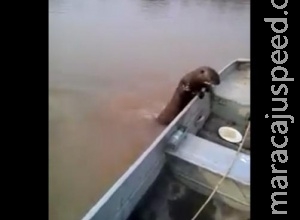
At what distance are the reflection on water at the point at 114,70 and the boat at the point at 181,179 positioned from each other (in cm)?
76

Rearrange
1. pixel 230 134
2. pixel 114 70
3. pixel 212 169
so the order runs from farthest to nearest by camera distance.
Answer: pixel 114 70 → pixel 230 134 → pixel 212 169

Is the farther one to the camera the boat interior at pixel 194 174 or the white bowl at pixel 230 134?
the white bowl at pixel 230 134

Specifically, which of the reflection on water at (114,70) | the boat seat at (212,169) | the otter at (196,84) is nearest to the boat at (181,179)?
the boat seat at (212,169)

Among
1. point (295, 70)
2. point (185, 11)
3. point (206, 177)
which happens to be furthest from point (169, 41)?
point (295, 70)

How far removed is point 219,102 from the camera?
3.38 metres

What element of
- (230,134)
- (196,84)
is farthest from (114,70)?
(230,134)

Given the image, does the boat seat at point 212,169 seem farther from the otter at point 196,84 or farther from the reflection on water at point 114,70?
the reflection on water at point 114,70

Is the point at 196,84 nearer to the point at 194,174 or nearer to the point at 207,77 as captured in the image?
→ the point at 207,77

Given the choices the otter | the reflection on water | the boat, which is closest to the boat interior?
the boat

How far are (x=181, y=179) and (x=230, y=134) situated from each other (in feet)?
2.67

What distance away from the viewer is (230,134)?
3.06 m

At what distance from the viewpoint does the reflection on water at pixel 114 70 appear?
3.27m
